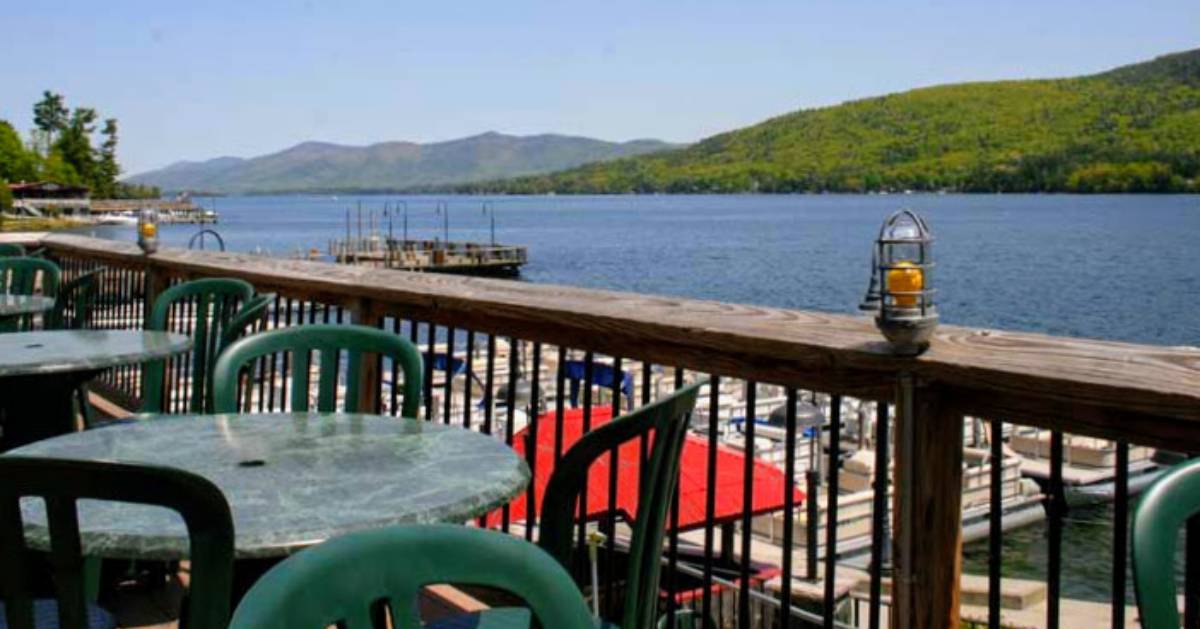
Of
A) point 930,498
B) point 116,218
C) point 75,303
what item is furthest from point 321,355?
point 116,218

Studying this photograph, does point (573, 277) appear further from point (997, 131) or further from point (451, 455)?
point (997, 131)

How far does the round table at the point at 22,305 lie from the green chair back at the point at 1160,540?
15.8 feet

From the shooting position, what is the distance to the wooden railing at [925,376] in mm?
1942

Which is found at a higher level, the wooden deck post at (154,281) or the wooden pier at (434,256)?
the wooden deck post at (154,281)

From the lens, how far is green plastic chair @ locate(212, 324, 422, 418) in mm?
3070

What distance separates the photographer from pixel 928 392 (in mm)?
2236

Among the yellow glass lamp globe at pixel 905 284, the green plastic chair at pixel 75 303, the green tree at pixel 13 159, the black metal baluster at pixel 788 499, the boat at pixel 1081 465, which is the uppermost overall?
the green tree at pixel 13 159

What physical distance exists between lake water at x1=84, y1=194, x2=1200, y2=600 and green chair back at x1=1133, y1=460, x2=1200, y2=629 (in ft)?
9.20

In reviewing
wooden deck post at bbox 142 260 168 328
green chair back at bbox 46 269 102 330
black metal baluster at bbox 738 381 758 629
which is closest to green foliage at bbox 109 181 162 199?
wooden deck post at bbox 142 260 168 328

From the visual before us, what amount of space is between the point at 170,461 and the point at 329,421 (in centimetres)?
48

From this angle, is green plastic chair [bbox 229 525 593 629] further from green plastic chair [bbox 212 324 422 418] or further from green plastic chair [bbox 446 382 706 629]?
green plastic chair [bbox 212 324 422 418]

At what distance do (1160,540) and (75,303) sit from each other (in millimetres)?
5180

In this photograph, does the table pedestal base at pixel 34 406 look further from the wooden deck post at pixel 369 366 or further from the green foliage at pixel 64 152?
the green foliage at pixel 64 152

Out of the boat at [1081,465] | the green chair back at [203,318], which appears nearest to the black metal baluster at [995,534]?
the green chair back at [203,318]
